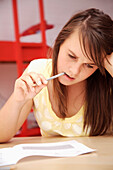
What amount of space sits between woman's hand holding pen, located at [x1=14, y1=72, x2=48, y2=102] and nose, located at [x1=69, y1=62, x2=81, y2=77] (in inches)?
4.9

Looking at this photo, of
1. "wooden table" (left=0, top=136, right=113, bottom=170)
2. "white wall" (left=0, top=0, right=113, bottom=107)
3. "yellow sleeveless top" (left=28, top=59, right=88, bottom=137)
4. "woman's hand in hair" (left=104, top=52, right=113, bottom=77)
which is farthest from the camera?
"white wall" (left=0, top=0, right=113, bottom=107)

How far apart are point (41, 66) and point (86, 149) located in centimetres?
52

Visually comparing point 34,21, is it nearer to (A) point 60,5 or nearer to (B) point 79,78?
(A) point 60,5

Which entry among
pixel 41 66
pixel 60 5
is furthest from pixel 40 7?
pixel 41 66

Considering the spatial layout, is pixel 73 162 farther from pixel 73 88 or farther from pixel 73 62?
pixel 73 88

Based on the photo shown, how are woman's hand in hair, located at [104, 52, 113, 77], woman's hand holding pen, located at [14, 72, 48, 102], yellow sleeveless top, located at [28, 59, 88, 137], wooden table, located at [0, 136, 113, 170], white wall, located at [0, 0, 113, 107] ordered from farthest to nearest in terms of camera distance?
white wall, located at [0, 0, 113, 107] → yellow sleeveless top, located at [28, 59, 88, 137] → woman's hand in hair, located at [104, 52, 113, 77] → woman's hand holding pen, located at [14, 72, 48, 102] → wooden table, located at [0, 136, 113, 170]

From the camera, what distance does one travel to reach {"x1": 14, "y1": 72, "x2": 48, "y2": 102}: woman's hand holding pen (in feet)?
2.71

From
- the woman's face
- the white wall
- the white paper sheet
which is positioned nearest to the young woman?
the woman's face

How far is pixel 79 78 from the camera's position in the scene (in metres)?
0.96

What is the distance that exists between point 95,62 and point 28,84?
26 centimetres

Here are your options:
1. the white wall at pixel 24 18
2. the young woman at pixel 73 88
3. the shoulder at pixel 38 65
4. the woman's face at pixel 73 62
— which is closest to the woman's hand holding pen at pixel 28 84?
the young woman at pixel 73 88

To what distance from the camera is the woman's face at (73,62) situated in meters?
0.88

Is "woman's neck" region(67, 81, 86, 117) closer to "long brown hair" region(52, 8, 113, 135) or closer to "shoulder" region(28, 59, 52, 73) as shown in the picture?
"long brown hair" region(52, 8, 113, 135)

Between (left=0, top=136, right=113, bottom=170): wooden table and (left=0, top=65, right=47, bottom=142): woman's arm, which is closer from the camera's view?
(left=0, top=136, right=113, bottom=170): wooden table
